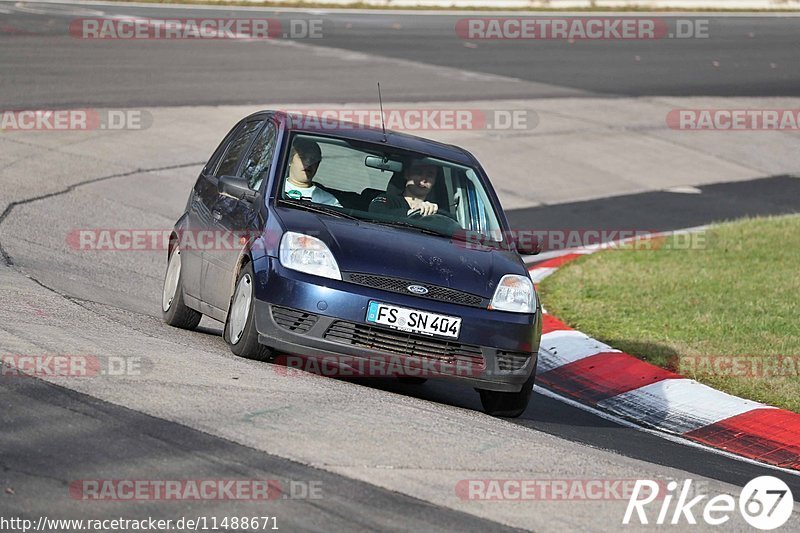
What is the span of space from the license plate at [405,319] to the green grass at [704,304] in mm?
3006

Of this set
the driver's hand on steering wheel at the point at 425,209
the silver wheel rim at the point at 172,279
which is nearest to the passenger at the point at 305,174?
the driver's hand on steering wheel at the point at 425,209

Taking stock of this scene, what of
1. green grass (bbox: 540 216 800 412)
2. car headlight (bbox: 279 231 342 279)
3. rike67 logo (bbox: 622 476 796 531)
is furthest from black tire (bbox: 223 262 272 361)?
green grass (bbox: 540 216 800 412)

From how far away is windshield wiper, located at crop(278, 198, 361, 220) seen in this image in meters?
8.13

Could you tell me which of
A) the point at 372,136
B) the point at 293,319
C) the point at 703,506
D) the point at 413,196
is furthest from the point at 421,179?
the point at 703,506

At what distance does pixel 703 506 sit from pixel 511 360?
2.03 meters

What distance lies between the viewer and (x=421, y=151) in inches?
347

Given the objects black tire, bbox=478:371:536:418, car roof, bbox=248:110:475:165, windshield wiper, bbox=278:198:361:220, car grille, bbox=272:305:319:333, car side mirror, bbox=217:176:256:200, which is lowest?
black tire, bbox=478:371:536:418

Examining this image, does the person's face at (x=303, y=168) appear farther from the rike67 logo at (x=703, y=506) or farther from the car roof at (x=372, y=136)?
the rike67 logo at (x=703, y=506)

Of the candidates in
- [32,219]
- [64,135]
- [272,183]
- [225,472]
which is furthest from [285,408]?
[64,135]

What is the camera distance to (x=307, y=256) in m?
7.54

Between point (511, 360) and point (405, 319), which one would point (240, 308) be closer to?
point (405, 319)

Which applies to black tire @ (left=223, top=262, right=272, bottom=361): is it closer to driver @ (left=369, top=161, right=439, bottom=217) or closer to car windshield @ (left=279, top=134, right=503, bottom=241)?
car windshield @ (left=279, top=134, right=503, bottom=241)

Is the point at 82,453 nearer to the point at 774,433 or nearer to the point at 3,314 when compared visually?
the point at 3,314

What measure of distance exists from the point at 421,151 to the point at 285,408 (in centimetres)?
291
